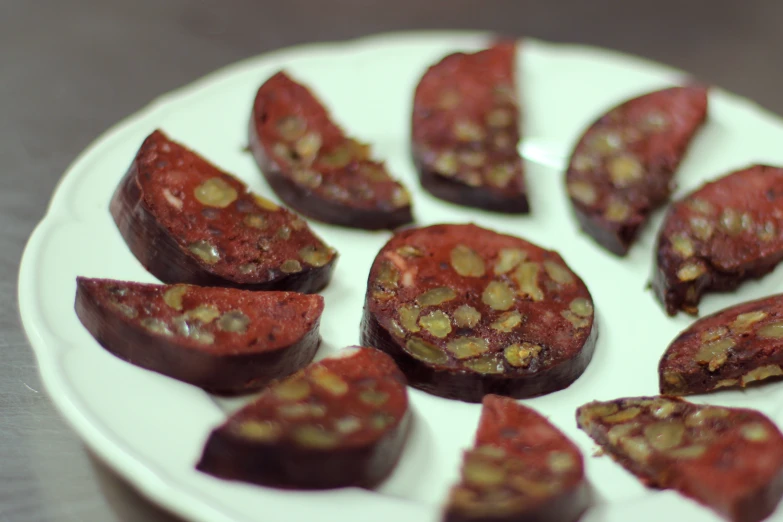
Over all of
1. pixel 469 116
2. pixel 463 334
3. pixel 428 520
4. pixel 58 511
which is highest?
pixel 469 116

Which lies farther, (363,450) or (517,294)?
(517,294)

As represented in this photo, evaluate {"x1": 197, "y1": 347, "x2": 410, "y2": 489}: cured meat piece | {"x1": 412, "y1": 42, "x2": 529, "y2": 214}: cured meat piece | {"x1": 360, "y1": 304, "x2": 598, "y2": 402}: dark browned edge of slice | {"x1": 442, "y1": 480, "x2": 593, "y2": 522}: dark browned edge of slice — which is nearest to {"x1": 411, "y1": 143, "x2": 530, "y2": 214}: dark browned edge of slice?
{"x1": 412, "y1": 42, "x2": 529, "y2": 214}: cured meat piece

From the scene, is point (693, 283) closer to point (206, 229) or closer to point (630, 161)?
point (630, 161)

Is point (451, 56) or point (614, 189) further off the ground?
point (451, 56)

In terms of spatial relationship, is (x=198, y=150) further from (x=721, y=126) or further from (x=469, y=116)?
(x=721, y=126)

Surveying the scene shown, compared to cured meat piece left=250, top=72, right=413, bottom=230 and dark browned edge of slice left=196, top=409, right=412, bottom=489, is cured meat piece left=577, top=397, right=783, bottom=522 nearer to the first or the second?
dark browned edge of slice left=196, top=409, right=412, bottom=489

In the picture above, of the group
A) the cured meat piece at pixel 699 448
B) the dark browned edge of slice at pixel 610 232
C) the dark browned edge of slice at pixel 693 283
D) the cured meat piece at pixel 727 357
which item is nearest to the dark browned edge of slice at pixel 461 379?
Answer: the cured meat piece at pixel 699 448

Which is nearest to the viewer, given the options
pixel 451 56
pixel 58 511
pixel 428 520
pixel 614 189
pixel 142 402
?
pixel 428 520

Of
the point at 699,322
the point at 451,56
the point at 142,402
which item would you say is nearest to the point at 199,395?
the point at 142,402
